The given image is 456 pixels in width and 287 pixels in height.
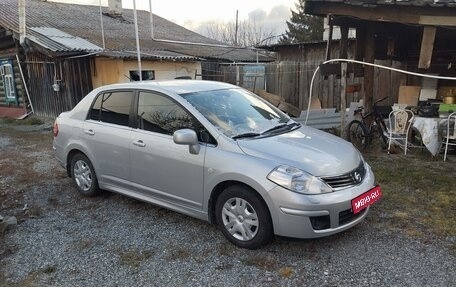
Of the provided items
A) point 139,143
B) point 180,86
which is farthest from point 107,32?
point 139,143

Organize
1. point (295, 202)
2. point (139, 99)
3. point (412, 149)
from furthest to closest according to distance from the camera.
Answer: point (412, 149), point (139, 99), point (295, 202)

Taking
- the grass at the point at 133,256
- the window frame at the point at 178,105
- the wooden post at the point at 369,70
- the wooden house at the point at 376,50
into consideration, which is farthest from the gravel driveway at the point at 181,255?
the wooden post at the point at 369,70

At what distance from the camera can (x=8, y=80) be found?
16203mm

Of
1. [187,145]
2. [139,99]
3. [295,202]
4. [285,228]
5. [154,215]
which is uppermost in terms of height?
[139,99]

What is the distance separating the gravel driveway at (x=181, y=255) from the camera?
11.1 feet

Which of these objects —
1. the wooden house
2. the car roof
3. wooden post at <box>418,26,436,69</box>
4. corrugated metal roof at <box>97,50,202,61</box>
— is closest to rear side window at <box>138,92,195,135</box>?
the car roof

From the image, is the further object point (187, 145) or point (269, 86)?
point (269, 86)

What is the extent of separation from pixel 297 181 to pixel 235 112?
127 centimetres

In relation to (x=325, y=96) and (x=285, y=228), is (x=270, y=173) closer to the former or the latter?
(x=285, y=228)

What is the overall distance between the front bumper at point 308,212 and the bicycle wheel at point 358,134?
4475 millimetres

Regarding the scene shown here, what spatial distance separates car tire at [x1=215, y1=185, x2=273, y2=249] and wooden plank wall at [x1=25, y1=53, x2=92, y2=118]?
10.6 meters

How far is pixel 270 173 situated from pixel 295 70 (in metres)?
9.59

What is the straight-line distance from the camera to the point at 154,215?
4.80 m

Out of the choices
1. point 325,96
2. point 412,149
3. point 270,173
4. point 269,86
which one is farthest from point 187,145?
point 269,86
